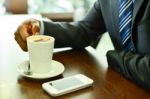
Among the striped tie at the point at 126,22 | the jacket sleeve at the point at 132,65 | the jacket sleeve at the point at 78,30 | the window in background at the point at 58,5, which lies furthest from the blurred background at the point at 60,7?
the jacket sleeve at the point at 132,65

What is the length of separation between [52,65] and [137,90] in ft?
0.99

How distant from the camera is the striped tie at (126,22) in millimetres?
1076

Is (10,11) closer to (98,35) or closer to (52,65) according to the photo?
(98,35)

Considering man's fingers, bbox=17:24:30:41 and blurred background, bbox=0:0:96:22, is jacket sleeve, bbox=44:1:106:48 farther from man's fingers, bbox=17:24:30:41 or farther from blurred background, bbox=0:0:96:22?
blurred background, bbox=0:0:96:22

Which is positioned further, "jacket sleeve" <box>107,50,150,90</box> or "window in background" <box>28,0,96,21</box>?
"window in background" <box>28,0,96,21</box>

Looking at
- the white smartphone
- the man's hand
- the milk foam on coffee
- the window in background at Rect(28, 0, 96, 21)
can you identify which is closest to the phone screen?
the white smartphone

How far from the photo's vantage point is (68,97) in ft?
2.54

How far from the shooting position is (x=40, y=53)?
85 centimetres

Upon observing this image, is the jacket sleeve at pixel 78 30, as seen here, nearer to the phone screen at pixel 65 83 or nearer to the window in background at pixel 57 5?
the phone screen at pixel 65 83

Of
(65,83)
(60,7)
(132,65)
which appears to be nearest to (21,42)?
(65,83)

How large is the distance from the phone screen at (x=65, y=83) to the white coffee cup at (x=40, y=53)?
82mm

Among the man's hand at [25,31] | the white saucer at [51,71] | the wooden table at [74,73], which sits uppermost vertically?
the man's hand at [25,31]

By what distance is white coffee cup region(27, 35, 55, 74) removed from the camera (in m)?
0.85

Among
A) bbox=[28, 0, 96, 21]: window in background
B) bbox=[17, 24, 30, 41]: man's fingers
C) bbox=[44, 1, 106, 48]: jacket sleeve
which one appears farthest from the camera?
bbox=[28, 0, 96, 21]: window in background
